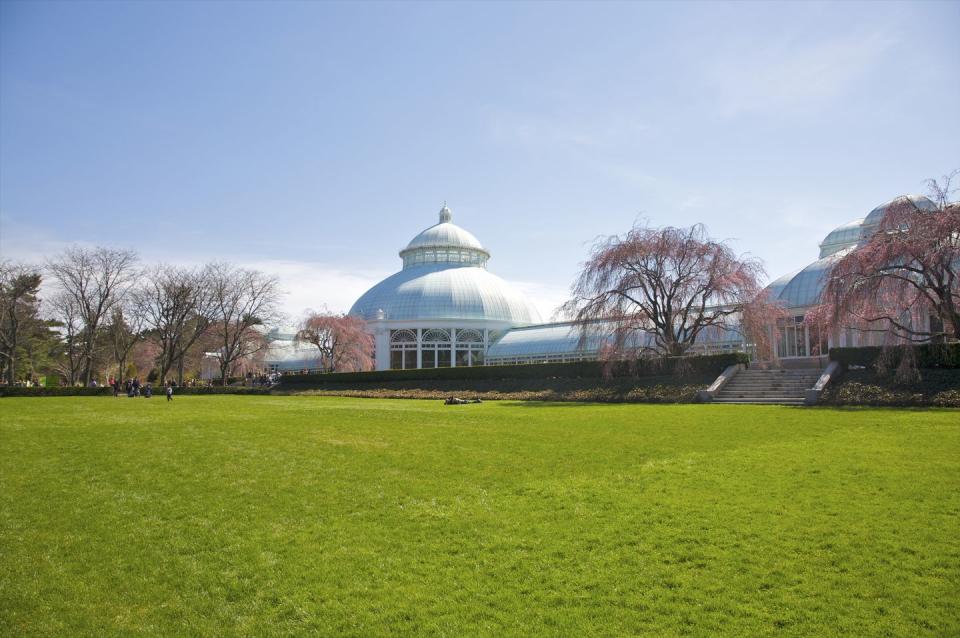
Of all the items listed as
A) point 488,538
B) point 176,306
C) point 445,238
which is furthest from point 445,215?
point 488,538

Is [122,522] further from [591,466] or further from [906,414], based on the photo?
[906,414]

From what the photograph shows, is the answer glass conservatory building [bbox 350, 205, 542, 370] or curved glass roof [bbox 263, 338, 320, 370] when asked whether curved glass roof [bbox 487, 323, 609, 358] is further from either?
curved glass roof [bbox 263, 338, 320, 370]

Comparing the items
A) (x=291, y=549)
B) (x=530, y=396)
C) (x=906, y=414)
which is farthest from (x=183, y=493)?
(x=530, y=396)

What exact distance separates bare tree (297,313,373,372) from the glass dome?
341 inches

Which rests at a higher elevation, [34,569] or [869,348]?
[869,348]

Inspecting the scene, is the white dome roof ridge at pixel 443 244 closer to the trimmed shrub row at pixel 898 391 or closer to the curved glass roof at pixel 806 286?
the curved glass roof at pixel 806 286

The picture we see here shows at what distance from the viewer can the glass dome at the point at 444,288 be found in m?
69.3

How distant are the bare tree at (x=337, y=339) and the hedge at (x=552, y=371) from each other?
230 inches

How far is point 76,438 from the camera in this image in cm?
1712

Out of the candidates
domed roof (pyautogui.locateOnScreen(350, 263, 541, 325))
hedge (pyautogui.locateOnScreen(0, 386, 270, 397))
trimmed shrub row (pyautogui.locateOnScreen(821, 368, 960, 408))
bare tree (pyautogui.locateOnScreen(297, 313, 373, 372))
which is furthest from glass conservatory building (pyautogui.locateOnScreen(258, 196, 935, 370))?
trimmed shrub row (pyautogui.locateOnScreen(821, 368, 960, 408))

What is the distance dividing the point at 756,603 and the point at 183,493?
8.43 metres

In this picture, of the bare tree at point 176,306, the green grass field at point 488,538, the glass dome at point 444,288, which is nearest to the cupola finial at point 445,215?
the glass dome at point 444,288

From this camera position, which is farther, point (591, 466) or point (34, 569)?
point (591, 466)

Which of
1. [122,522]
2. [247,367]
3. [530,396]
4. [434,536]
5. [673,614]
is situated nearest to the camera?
[673,614]
